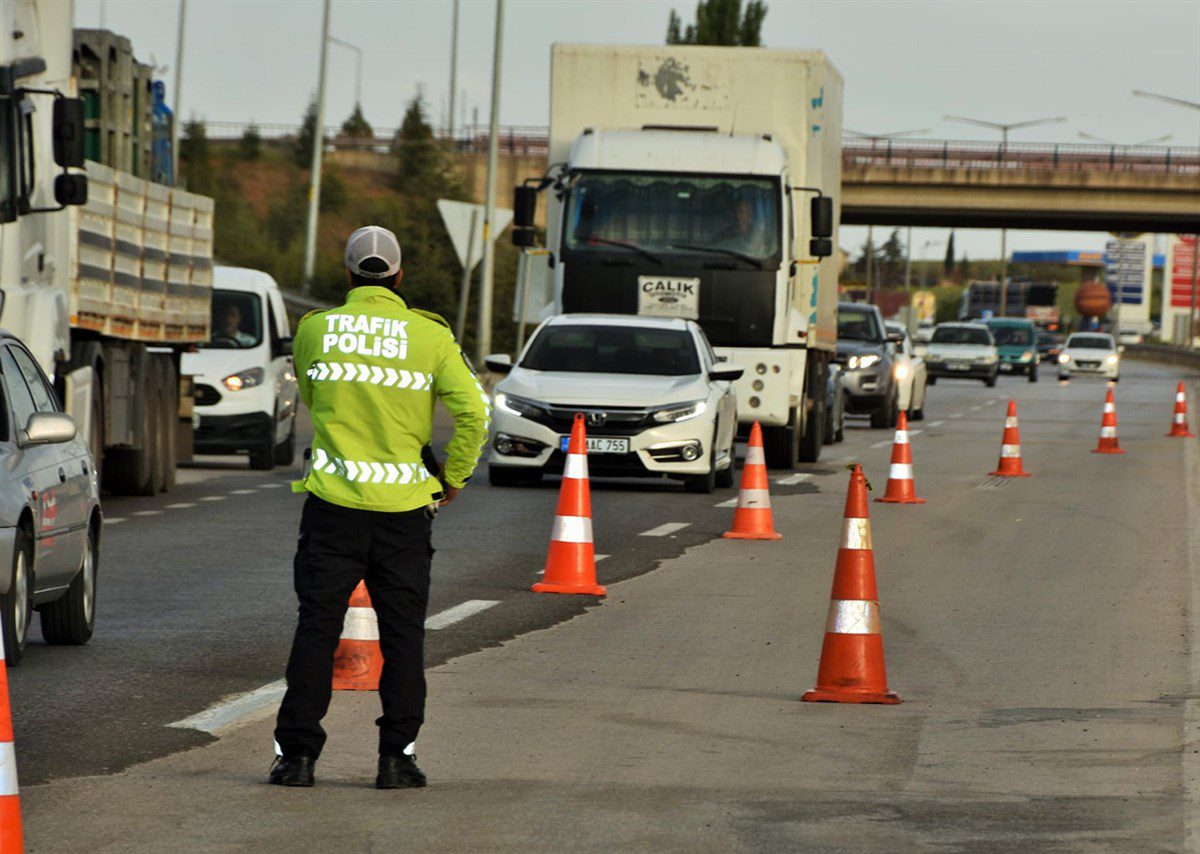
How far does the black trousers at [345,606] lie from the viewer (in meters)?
7.35

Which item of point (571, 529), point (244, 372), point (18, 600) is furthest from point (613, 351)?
point (18, 600)

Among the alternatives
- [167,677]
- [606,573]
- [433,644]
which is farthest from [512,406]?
[167,677]

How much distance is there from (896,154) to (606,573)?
61738mm

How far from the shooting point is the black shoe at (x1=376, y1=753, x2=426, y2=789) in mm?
7352

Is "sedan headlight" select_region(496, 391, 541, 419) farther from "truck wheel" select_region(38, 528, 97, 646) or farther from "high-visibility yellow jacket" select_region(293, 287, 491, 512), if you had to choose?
"high-visibility yellow jacket" select_region(293, 287, 491, 512)

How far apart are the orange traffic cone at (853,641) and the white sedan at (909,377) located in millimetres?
27481

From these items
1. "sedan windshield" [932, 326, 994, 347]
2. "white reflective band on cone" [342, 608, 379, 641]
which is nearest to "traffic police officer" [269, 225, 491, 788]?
"white reflective band on cone" [342, 608, 379, 641]

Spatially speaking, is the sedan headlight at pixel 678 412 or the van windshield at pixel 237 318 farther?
the van windshield at pixel 237 318

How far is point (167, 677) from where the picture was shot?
32.6ft

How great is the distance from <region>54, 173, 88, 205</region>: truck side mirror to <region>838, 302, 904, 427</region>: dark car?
2011cm

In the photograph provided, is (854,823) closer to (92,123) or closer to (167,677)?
(167,677)

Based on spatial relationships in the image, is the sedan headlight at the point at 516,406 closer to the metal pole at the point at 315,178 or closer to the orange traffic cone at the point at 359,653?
the orange traffic cone at the point at 359,653

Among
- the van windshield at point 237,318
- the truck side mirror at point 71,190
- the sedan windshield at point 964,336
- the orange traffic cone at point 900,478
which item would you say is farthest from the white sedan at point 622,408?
the sedan windshield at point 964,336

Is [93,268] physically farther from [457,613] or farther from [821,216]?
[821,216]
